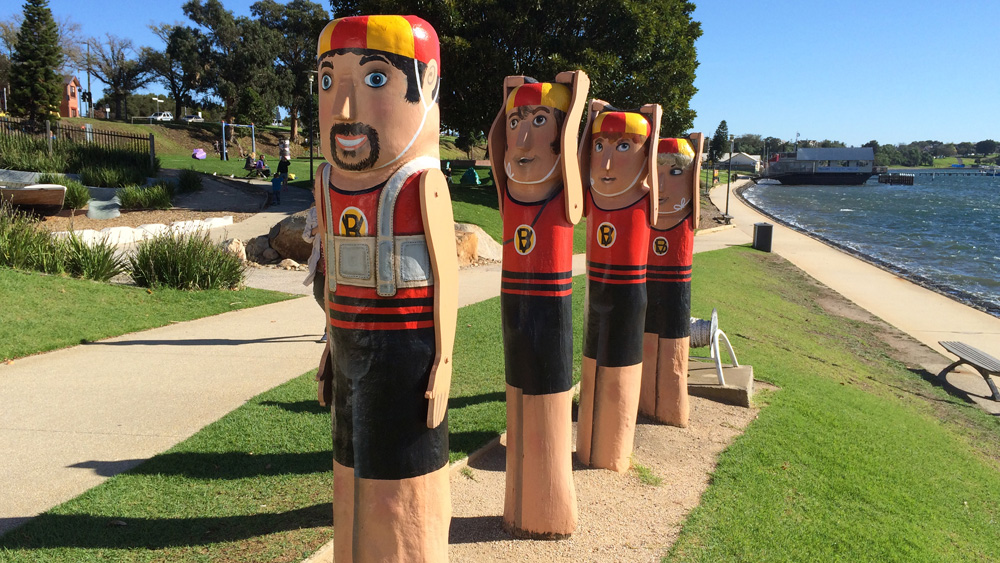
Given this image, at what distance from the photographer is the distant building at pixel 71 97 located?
57344mm

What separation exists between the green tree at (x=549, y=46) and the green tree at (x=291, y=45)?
28.4 meters

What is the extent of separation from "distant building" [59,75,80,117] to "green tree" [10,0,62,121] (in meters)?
29.0

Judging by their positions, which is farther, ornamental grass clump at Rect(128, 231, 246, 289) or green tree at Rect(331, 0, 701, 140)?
green tree at Rect(331, 0, 701, 140)

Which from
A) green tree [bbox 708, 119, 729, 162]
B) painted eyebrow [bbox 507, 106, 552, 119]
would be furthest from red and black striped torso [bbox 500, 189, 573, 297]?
green tree [bbox 708, 119, 729, 162]

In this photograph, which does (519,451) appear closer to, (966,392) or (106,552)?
(106,552)

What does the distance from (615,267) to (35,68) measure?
35.3 metres

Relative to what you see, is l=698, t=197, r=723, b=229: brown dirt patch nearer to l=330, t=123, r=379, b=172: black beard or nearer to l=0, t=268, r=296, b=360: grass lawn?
l=0, t=268, r=296, b=360: grass lawn

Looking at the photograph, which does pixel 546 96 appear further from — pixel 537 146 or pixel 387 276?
pixel 387 276

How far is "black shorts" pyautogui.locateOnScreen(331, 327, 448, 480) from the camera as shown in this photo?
296cm

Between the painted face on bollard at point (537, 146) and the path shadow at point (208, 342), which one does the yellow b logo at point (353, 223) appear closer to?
the painted face on bollard at point (537, 146)

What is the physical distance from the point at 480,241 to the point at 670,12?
1286cm

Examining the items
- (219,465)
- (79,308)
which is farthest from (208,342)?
(219,465)

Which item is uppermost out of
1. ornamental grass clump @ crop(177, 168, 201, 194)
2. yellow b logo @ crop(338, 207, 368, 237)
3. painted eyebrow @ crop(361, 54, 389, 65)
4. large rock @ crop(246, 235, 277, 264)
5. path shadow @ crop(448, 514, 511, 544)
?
painted eyebrow @ crop(361, 54, 389, 65)

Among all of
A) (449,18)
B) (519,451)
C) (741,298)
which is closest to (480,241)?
(741,298)
